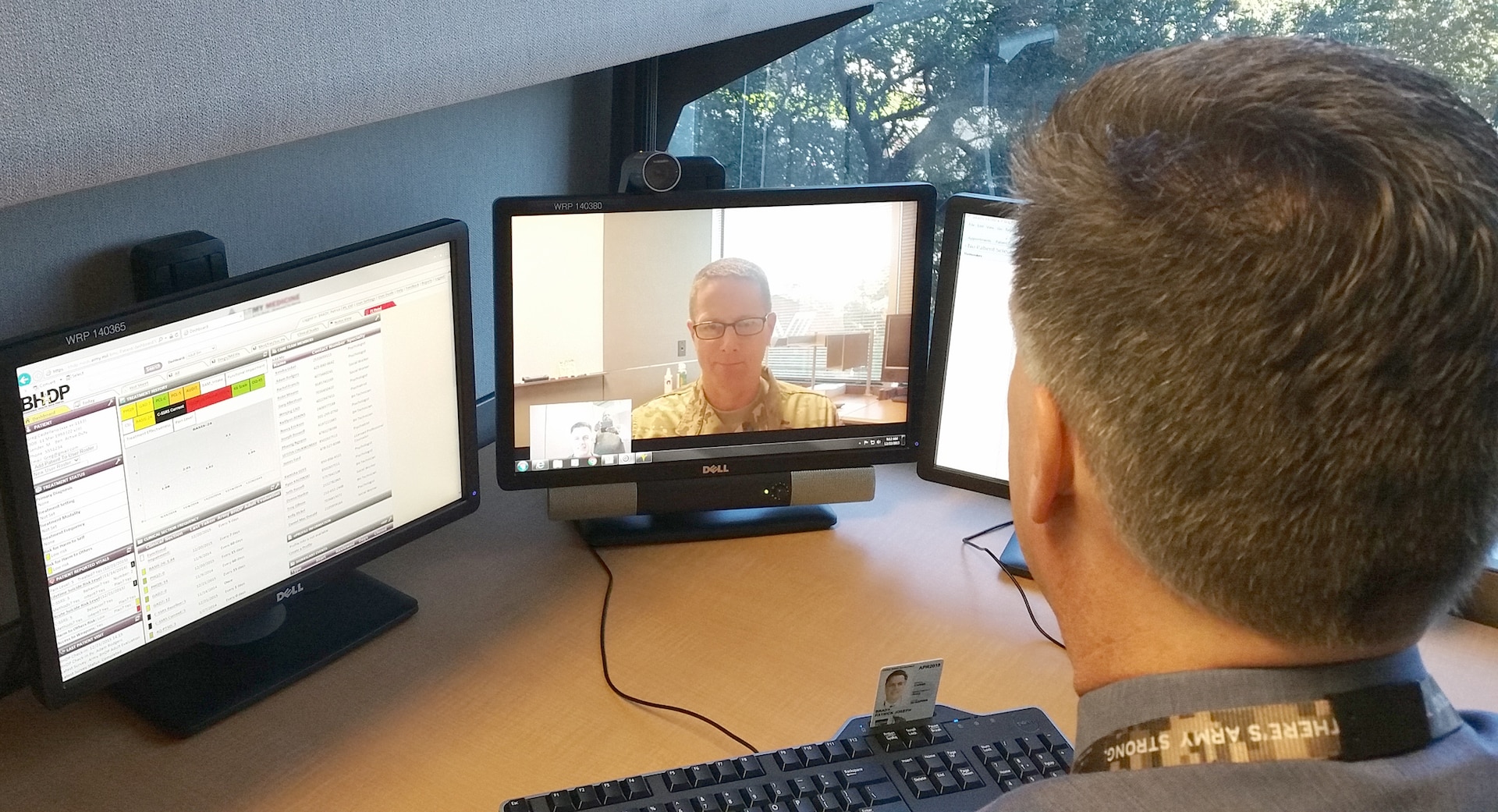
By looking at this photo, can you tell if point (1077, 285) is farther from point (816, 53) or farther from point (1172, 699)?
point (816, 53)

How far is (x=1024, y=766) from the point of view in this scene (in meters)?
0.99

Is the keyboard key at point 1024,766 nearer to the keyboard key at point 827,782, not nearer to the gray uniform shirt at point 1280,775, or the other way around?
the keyboard key at point 827,782

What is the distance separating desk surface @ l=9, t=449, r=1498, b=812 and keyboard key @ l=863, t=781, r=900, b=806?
115mm

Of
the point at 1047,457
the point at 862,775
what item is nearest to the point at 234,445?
the point at 862,775

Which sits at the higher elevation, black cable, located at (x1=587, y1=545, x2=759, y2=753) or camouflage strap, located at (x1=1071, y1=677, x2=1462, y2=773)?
camouflage strap, located at (x1=1071, y1=677, x2=1462, y2=773)

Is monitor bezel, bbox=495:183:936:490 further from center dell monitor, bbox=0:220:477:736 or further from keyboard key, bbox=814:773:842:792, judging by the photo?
keyboard key, bbox=814:773:842:792

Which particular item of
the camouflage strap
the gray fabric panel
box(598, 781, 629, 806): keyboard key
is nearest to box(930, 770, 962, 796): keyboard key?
box(598, 781, 629, 806): keyboard key

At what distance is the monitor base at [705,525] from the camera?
133cm

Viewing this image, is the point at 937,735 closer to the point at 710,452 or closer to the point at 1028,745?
the point at 1028,745

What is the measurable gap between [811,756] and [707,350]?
1.53 ft

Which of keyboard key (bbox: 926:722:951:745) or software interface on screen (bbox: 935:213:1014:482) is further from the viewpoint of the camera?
software interface on screen (bbox: 935:213:1014:482)

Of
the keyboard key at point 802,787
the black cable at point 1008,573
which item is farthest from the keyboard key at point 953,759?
the black cable at point 1008,573

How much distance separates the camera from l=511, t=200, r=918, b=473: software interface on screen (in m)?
1.25

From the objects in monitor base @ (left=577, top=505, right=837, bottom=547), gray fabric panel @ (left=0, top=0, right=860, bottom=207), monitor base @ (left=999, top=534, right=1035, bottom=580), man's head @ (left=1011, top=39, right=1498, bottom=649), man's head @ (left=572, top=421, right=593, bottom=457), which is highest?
gray fabric panel @ (left=0, top=0, right=860, bottom=207)
